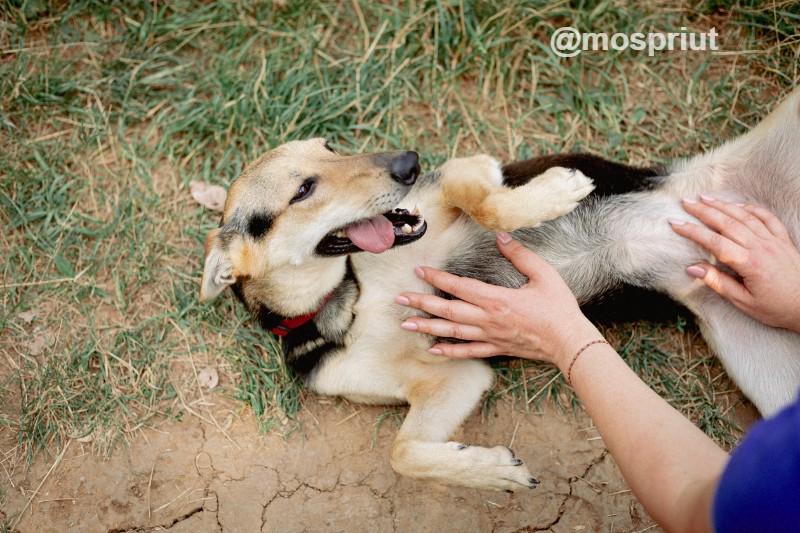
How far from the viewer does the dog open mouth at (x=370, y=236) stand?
3.27 meters

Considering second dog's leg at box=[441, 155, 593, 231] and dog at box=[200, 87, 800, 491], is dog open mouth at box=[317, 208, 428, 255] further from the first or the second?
second dog's leg at box=[441, 155, 593, 231]

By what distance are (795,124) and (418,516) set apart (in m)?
3.14

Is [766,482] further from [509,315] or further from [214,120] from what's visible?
[214,120]

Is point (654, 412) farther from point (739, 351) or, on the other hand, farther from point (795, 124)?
point (795, 124)

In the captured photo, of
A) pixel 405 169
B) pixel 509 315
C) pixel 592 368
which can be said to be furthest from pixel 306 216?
pixel 592 368

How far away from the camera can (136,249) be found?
4.40 m

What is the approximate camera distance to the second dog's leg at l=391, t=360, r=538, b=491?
3244 millimetres

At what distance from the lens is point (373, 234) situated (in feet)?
10.8

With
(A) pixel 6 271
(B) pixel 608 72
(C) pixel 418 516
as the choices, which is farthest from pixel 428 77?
(A) pixel 6 271

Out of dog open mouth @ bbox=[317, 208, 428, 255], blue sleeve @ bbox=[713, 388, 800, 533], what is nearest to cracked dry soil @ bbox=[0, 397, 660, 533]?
dog open mouth @ bbox=[317, 208, 428, 255]

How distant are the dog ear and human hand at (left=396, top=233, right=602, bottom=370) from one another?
3.23 ft

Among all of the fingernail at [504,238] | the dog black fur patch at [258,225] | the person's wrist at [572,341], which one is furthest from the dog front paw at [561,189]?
the dog black fur patch at [258,225]

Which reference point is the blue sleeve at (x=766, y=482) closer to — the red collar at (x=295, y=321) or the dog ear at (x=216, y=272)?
the red collar at (x=295, y=321)

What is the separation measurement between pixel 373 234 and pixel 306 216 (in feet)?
1.24
